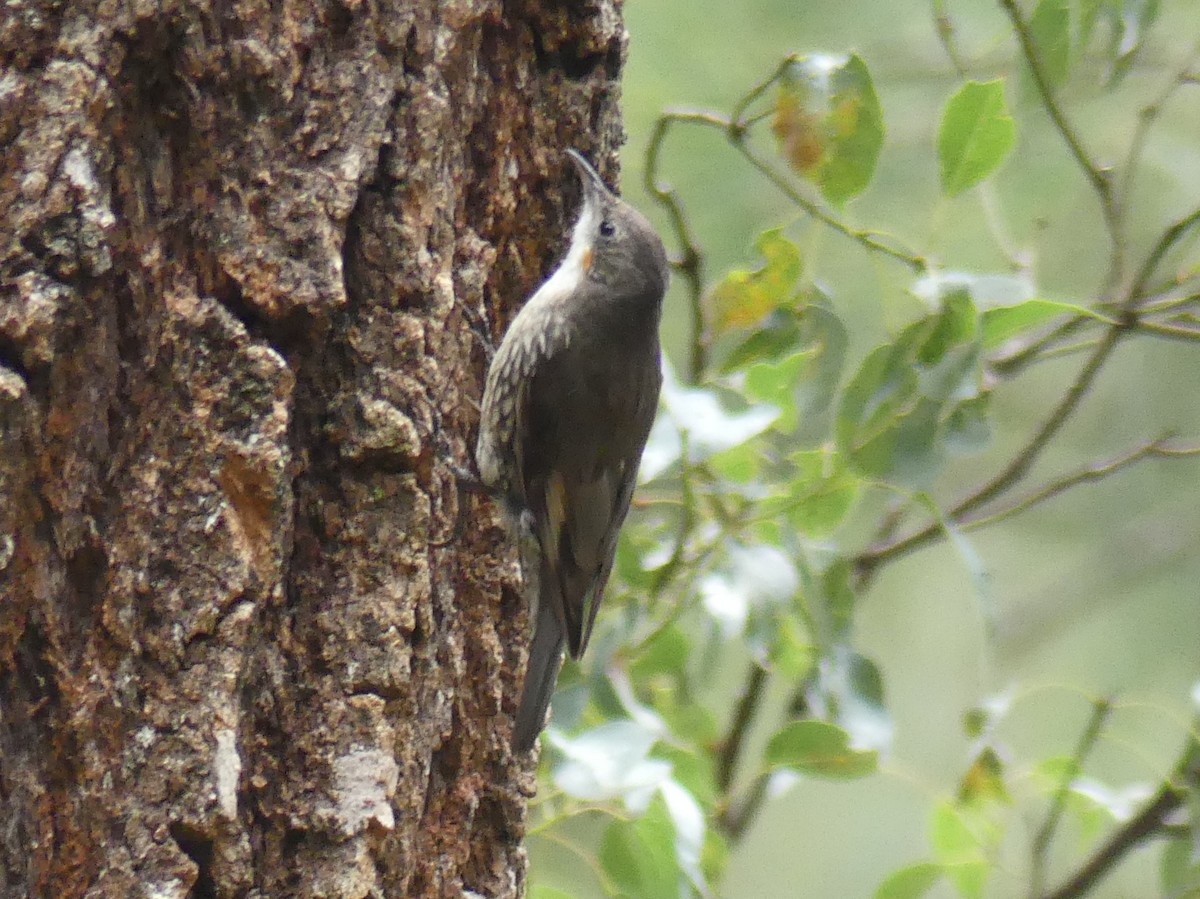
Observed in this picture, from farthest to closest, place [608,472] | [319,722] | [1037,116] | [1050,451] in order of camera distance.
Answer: [1050,451]
[1037,116]
[608,472]
[319,722]

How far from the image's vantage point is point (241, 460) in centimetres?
173

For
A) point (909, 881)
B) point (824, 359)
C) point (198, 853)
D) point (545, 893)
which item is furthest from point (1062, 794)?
point (198, 853)

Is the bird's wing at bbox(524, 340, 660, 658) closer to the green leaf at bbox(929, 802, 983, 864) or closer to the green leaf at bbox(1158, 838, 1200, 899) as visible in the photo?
the green leaf at bbox(929, 802, 983, 864)

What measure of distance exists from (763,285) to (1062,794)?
1310 mm

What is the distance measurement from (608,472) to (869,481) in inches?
23.7

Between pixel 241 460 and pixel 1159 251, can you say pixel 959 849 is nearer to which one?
pixel 1159 251

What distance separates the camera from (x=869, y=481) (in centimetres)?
255

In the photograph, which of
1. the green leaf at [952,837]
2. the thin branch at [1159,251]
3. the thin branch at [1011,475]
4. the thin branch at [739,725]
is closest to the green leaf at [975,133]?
the thin branch at [1159,251]

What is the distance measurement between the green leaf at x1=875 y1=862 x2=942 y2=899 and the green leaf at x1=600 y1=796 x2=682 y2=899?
2.19 ft

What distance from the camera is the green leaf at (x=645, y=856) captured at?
2.36m

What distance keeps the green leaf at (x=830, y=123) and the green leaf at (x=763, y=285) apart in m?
0.17

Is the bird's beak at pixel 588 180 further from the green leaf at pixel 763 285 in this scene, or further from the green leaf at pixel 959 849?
the green leaf at pixel 959 849

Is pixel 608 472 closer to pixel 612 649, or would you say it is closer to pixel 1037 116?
pixel 612 649

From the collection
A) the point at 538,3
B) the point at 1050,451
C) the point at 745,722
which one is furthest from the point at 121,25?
the point at 1050,451
